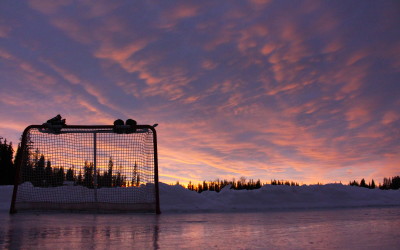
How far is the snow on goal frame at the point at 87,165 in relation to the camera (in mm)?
9281

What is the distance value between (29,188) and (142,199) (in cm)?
302

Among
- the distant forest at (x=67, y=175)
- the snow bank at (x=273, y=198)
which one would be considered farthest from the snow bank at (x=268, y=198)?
the distant forest at (x=67, y=175)

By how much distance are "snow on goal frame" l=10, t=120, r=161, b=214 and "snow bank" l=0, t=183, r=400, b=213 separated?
108 cm

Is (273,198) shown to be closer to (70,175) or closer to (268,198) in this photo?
(268,198)

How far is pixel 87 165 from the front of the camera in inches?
374

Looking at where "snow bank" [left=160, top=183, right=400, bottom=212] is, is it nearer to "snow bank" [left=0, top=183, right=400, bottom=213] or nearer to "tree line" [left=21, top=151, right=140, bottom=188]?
"snow bank" [left=0, top=183, right=400, bottom=213]

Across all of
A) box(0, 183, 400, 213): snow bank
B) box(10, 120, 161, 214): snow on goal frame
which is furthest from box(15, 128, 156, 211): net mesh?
box(0, 183, 400, 213): snow bank

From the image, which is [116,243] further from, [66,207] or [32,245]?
[66,207]

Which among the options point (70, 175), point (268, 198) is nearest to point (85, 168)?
point (70, 175)

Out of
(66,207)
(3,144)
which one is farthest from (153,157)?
(3,144)

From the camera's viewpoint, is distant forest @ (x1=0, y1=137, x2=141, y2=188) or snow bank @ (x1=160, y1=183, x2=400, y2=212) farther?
snow bank @ (x1=160, y1=183, x2=400, y2=212)

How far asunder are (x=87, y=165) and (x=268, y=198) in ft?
19.5

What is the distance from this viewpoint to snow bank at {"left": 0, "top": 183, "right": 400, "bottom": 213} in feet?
33.2

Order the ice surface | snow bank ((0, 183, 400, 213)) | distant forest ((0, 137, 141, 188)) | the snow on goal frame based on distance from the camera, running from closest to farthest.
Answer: the ice surface < the snow on goal frame < distant forest ((0, 137, 141, 188)) < snow bank ((0, 183, 400, 213))
